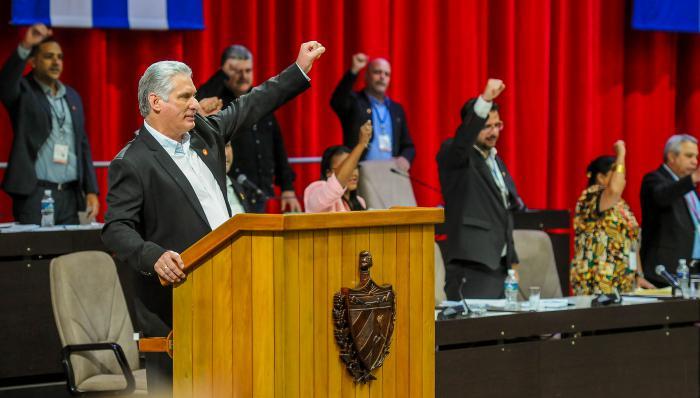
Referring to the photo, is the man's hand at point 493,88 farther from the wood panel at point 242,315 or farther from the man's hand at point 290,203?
the wood panel at point 242,315

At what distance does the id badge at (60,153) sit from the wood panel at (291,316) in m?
3.80

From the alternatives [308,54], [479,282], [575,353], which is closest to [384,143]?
[479,282]

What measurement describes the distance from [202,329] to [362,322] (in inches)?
13.7

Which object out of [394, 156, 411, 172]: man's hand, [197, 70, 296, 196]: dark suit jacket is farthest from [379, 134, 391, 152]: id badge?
[197, 70, 296, 196]: dark suit jacket

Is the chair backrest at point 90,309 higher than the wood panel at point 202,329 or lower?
lower

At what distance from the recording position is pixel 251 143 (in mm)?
6105

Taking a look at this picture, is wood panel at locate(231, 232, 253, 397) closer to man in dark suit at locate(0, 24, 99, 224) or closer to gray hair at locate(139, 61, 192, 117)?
gray hair at locate(139, 61, 192, 117)

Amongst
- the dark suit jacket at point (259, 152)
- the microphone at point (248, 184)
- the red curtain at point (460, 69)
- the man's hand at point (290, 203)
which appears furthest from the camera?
the red curtain at point (460, 69)

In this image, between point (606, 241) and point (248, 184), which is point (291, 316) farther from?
point (606, 241)

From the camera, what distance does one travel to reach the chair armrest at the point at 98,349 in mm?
4055

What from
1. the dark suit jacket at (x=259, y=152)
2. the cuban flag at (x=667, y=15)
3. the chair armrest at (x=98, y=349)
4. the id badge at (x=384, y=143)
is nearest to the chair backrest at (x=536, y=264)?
the id badge at (x=384, y=143)

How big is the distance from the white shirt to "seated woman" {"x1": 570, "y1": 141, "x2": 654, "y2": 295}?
11.5 feet

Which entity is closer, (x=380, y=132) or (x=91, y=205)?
(x=91, y=205)

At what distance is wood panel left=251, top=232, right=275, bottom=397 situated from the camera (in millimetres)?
2305
